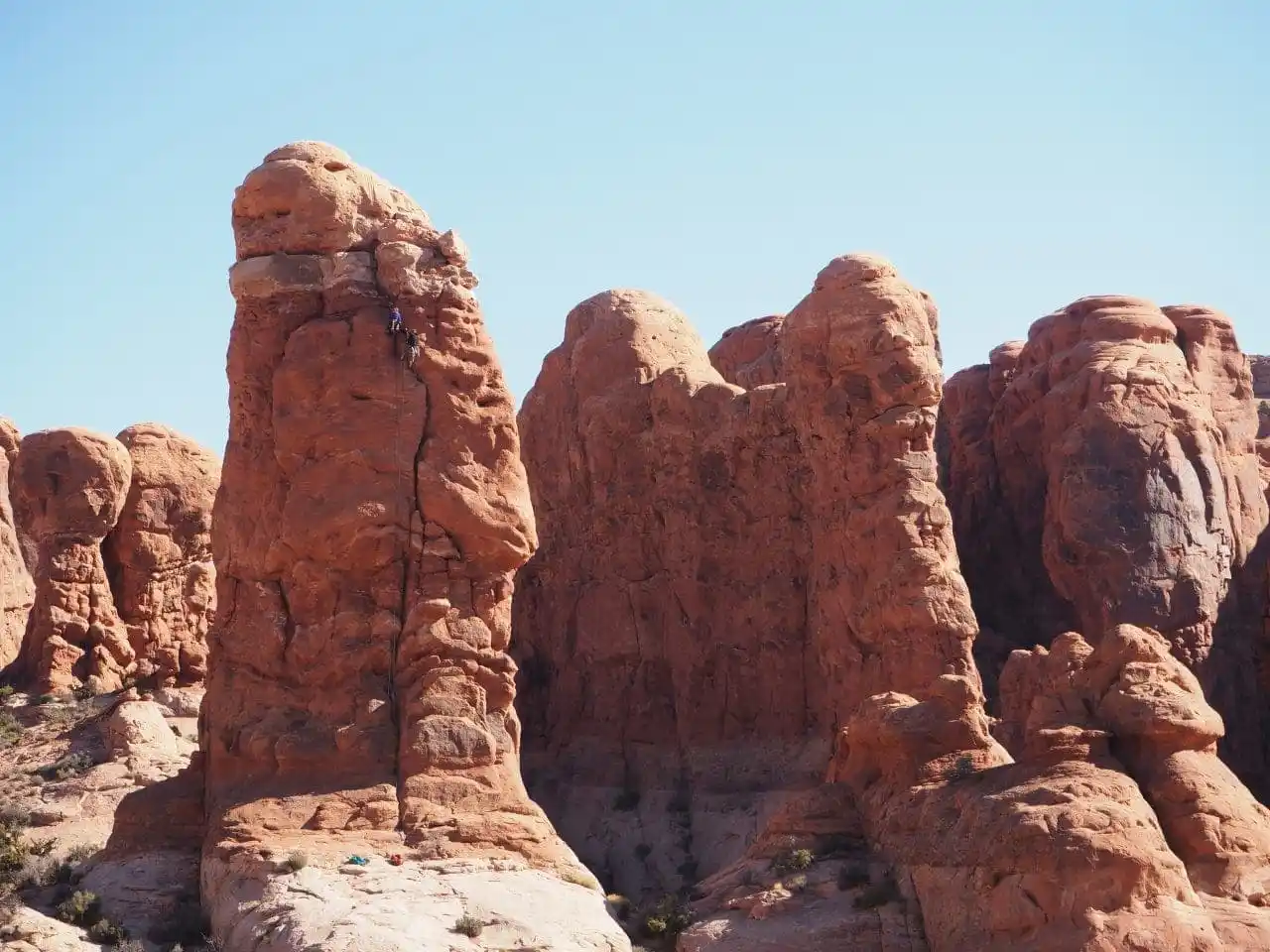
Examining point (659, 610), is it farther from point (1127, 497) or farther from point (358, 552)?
point (358, 552)

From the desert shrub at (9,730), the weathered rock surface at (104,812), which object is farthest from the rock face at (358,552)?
the desert shrub at (9,730)

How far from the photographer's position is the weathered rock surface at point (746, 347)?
40.6 meters

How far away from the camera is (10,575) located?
39.1 m

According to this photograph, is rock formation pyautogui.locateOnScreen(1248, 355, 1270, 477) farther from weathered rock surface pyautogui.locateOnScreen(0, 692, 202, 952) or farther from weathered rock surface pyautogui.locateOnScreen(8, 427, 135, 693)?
weathered rock surface pyautogui.locateOnScreen(0, 692, 202, 952)

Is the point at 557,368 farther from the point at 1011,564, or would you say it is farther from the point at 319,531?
the point at 319,531

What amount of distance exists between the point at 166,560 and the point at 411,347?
1042 centimetres

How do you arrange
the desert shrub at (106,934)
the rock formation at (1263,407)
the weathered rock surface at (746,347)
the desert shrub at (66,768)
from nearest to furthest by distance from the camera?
the desert shrub at (106,934) < the desert shrub at (66,768) < the weathered rock surface at (746,347) < the rock formation at (1263,407)

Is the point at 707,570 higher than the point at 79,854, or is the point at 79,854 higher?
the point at 707,570

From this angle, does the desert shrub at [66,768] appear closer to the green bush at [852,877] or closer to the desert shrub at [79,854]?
the desert shrub at [79,854]

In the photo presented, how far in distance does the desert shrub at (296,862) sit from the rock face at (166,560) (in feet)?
37.6

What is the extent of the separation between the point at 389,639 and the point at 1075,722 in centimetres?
760

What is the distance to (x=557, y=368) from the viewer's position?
36.8 m

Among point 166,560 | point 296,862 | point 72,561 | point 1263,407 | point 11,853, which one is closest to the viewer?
point 296,862

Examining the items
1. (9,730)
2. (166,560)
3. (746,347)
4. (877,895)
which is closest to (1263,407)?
(746,347)
